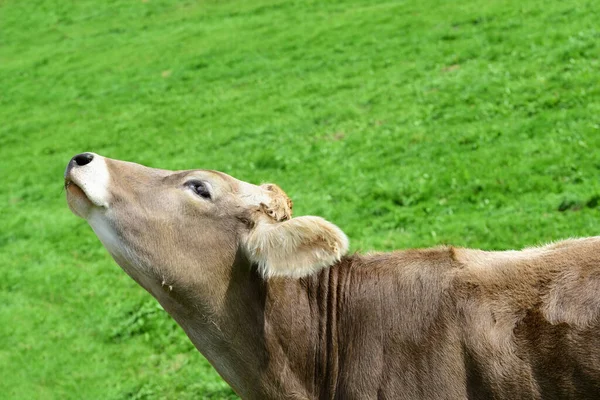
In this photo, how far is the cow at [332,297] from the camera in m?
4.11

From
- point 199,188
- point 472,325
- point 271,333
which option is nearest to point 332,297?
point 271,333

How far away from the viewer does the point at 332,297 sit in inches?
191

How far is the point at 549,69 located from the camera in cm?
1409

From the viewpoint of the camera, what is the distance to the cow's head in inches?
191

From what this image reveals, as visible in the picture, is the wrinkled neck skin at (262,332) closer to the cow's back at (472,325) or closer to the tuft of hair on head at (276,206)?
the cow's back at (472,325)

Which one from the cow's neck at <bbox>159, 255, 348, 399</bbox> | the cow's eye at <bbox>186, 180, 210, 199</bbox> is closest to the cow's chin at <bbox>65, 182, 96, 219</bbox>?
the cow's eye at <bbox>186, 180, 210, 199</bbox>

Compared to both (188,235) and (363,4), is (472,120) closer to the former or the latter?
(188,235)

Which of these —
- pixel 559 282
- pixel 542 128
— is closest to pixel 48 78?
pixel 542 128

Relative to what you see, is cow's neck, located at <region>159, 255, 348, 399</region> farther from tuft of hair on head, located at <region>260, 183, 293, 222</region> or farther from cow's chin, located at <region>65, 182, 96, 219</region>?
cow's chin, located at <region>65, 182, 96, 219</region>

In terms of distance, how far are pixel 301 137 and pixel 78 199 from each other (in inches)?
403

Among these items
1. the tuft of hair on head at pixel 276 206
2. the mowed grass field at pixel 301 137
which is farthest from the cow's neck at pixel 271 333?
the mowed grass field at pixel 301 137

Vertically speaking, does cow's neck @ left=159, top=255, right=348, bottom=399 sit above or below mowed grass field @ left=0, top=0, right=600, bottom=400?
above

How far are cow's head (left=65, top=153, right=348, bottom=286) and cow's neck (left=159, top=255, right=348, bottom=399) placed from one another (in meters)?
0.22

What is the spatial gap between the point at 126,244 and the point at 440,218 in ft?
19.2
